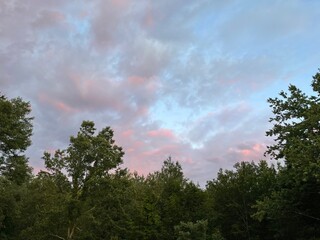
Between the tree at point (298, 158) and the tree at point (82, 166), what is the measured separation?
16281 mm

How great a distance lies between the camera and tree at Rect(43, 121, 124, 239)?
126 feet

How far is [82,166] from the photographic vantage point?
1549 inches

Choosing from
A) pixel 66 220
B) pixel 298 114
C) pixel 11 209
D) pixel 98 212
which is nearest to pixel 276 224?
pixel 298 114

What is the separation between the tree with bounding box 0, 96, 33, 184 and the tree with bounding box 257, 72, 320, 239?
77.6 feet

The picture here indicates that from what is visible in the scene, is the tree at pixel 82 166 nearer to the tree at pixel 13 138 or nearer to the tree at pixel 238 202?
the tree at pixel 13 138

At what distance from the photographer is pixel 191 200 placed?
189 feet

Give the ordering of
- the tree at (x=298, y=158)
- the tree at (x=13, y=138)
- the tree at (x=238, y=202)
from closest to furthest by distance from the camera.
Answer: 1. the tree at (x=298, y=158)
2. the tree at (x=13, y=138)
3. the tree at (x=238, y=202)

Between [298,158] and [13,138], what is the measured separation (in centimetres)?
2713

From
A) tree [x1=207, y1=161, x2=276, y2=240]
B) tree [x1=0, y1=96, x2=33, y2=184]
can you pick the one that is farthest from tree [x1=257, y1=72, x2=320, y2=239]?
tree [x1=0, y1=96, x2=33, y2=184]

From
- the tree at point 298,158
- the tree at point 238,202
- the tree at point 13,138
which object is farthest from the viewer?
the tree at point 238,202

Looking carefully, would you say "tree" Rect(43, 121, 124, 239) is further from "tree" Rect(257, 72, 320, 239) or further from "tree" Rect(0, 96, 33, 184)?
"tree" Rect(257, 72, 320, 239)

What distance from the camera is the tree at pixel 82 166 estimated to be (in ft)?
126

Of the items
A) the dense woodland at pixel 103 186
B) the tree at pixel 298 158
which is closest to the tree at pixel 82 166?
the dense woodland at pixel 103 186

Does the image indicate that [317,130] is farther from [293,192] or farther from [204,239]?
[204,239]
